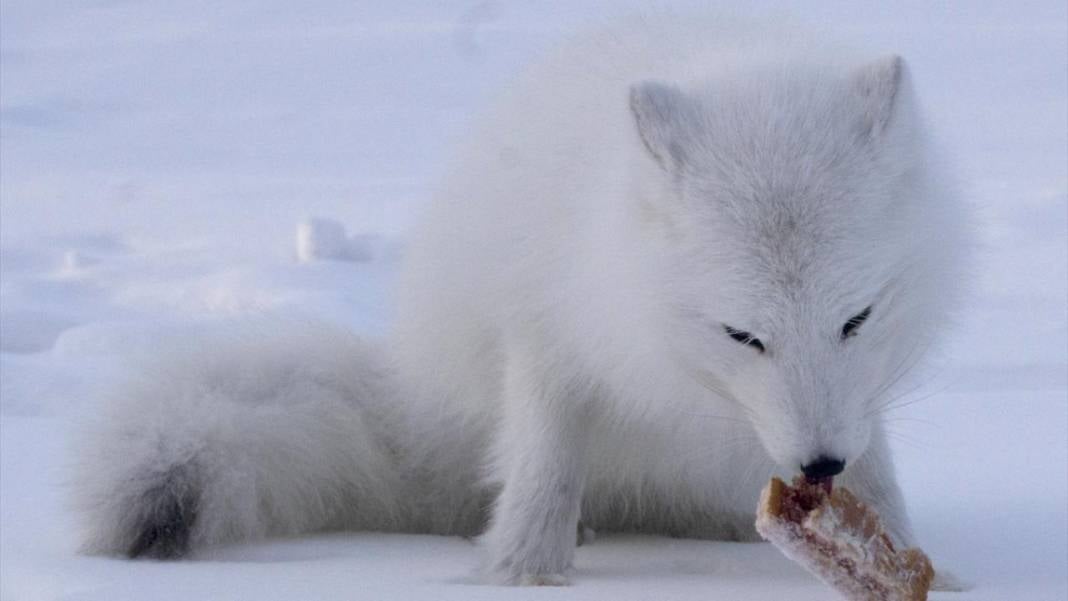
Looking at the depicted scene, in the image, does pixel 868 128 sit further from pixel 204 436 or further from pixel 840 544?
pixel 204 436

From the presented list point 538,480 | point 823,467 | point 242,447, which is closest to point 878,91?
point 823,467

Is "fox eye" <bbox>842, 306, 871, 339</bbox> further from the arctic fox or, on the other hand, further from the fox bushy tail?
the fox bushy tail

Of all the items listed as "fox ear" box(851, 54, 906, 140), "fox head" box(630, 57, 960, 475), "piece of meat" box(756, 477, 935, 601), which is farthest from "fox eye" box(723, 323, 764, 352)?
"fox ear" box(851, 54, 906, 140)

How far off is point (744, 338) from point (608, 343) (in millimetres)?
359

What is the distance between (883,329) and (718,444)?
48cm

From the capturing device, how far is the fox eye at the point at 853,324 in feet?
6.92

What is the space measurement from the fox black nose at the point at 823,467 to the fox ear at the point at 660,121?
46 centimetres

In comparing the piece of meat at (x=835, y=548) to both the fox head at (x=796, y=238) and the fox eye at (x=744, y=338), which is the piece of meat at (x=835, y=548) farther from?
the fox eye at (x=744, y=338)

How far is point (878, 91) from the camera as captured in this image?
88.5 inches

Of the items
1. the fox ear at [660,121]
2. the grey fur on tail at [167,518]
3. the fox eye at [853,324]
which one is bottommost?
the grey fur on tail at [167,518]

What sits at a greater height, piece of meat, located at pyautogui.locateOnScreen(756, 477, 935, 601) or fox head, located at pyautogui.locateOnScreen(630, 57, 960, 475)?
fox head, located at pyautogui.locateOnScreen(630, 57, 960, 475)

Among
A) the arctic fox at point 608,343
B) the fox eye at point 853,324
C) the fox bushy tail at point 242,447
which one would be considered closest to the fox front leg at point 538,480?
the arctic fox at point 608,343

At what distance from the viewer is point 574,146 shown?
2572 mm

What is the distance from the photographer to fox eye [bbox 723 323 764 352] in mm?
2119
